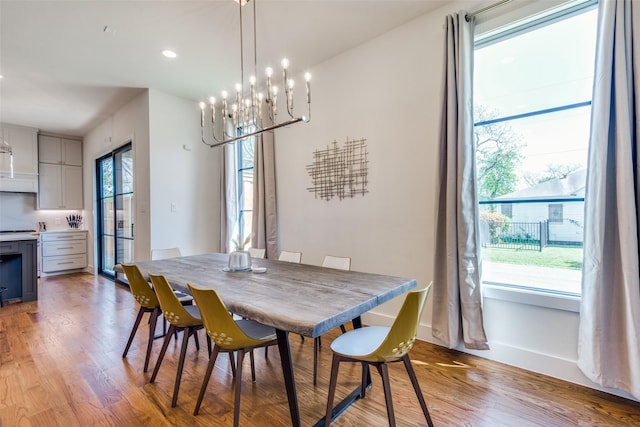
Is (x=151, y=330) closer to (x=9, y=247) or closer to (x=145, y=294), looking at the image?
(x=145, y=294)

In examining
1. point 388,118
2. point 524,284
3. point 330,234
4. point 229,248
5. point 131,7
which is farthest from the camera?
point 229,248

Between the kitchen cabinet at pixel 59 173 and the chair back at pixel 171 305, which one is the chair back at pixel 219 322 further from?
the kitchen cabinet at pixel 59 173

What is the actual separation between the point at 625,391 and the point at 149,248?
477 centimetres

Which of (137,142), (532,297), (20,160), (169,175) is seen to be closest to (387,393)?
(532,297)

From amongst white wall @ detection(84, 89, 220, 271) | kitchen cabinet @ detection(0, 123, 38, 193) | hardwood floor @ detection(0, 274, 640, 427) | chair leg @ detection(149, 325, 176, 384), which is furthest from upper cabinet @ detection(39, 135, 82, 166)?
chair leg @ detection(149, 325, 176, 384)

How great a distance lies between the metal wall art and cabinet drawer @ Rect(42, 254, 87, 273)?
18.5 feet

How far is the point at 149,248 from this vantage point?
13.4 feet

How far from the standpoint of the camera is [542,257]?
2.26 meters

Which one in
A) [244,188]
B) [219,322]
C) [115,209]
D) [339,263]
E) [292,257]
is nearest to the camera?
[219,322]

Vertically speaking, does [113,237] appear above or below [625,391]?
above

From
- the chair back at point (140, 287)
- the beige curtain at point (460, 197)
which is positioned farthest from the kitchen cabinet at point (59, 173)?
the beige curtain at point (460, 197)

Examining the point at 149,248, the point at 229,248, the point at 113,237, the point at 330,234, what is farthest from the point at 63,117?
the point at 330,234

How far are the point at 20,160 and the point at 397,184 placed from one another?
6943mm

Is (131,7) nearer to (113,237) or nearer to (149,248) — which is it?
(149,248)
